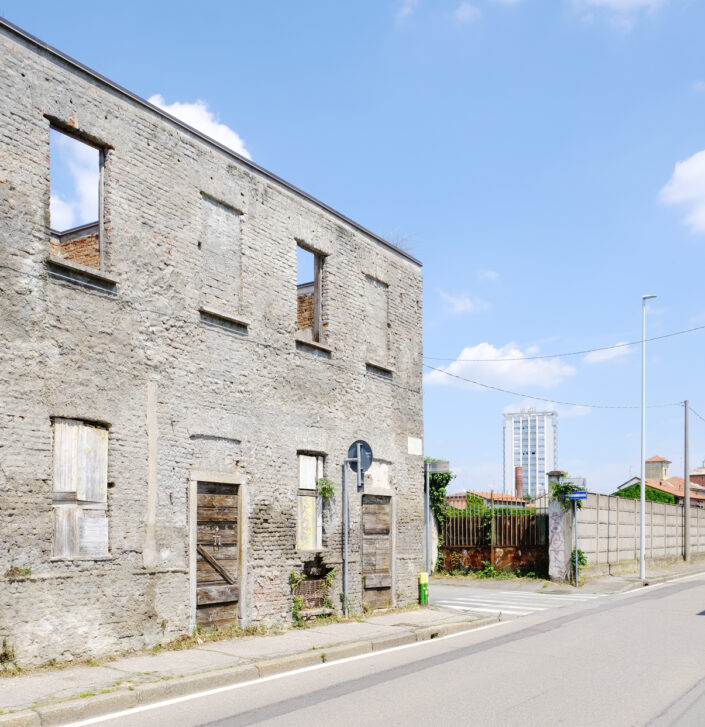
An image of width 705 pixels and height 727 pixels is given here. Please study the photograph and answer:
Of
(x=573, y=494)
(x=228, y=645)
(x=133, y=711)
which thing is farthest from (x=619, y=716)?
(x=573, y=494)

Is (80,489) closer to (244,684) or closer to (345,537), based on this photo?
(244,684)

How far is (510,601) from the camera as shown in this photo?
18.9 metres

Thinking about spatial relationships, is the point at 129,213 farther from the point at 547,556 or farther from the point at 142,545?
the point at 547,556

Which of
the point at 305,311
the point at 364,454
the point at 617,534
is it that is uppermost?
the point at 305,311

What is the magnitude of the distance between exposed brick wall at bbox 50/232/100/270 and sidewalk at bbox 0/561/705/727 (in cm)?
488

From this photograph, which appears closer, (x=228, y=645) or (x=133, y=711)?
(x=133, y=711)

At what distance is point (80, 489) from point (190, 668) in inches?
95.7

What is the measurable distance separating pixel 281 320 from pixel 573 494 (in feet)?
41.0

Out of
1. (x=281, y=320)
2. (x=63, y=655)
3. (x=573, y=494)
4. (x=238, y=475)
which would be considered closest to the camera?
(x=63, y=655)

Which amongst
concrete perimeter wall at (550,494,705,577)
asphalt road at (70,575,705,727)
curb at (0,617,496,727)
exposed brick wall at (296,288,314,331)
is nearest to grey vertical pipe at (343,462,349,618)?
curb at (0,617,496,727)

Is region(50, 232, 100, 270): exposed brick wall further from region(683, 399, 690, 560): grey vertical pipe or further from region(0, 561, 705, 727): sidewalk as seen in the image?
region(683, 399, 690, 560): grey vertical pipe

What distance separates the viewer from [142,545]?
10.6 m

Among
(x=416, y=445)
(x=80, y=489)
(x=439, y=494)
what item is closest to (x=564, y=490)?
(x=439, y=494)

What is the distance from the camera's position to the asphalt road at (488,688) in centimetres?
725
